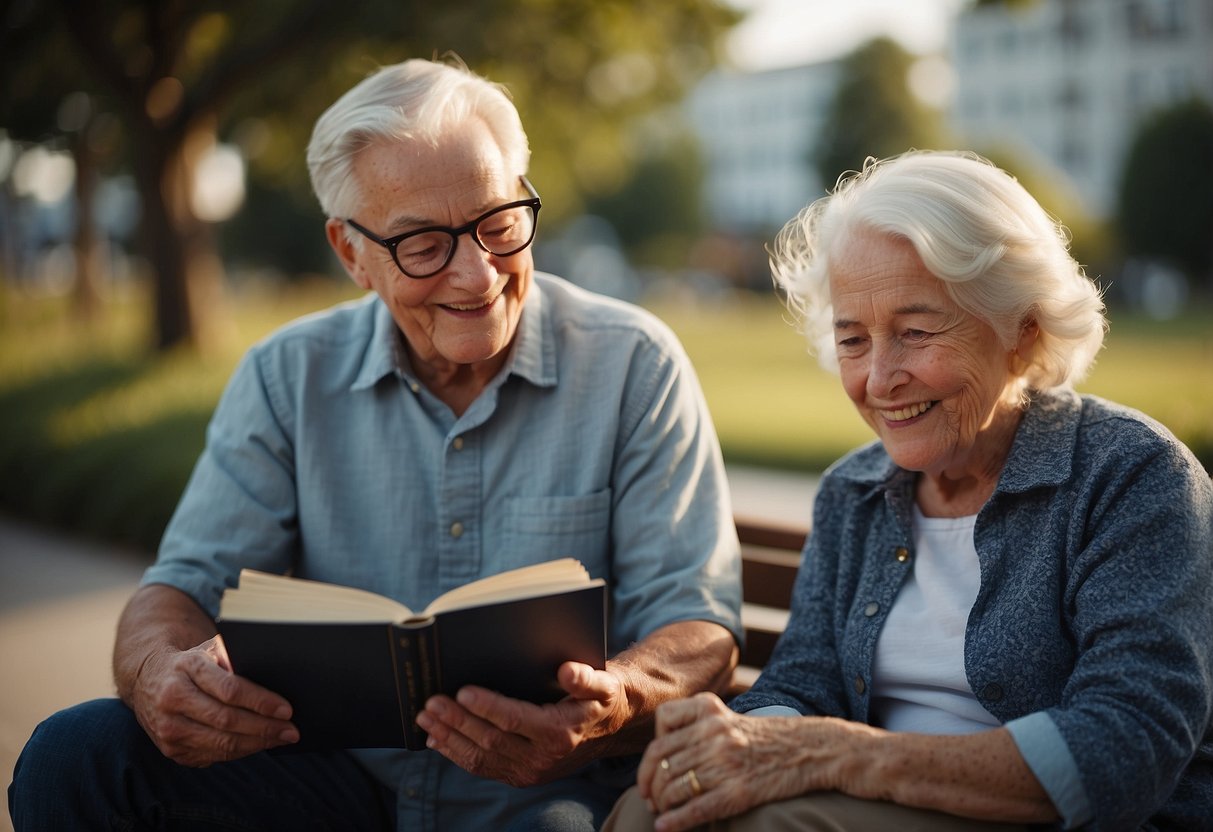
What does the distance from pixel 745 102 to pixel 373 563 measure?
4170 inches

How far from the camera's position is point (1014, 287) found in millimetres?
2213

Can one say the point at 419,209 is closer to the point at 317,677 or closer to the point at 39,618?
the point at 317,677

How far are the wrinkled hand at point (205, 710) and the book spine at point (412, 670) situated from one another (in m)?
0.24

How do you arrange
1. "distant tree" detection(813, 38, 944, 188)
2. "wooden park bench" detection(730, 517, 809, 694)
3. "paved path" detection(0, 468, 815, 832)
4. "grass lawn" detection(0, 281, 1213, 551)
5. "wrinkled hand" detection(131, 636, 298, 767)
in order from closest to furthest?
"wrinkled hand" detection(131, 636, 298, 767) < "wooden park bench" detection(730, 517, 809, 694) < "paved path" detection(0, 468, 815, 832) < "grass lawn" detection(0, 281, 1213, 551) < "distant tree" detection(813, 38, 944, 188)

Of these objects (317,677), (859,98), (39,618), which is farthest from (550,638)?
(859,98)

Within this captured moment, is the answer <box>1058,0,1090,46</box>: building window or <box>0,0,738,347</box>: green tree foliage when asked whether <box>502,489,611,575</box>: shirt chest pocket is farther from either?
<box>1058,0,1090,46</box>: building window

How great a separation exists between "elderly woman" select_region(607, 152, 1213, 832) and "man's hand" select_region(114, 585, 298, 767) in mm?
704

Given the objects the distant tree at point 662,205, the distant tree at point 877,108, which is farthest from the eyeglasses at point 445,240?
the distant tree at point 662,205

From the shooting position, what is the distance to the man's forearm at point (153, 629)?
7.87 ft

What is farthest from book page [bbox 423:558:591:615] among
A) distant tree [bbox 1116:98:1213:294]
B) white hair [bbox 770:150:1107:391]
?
distant tree [bbox 1116:98:1213:294]

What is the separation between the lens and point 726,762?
6.29 feet

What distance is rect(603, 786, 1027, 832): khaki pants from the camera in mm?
1848

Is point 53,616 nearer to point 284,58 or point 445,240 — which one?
point 445,240

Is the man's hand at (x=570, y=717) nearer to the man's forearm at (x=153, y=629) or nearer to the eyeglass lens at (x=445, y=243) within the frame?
the man's forearm at (x=153, y=629)
